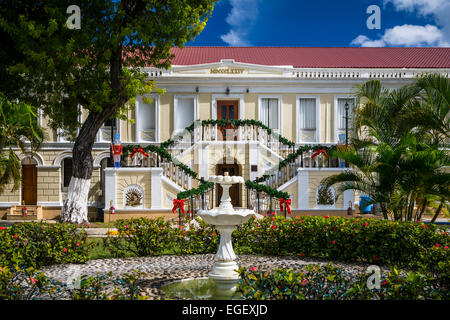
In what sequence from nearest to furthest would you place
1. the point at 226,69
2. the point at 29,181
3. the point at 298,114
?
1. the point at 29,181
2. the point at 226,69
3. the point at 298,114

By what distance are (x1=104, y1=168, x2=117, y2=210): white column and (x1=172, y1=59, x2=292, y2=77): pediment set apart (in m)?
8.03

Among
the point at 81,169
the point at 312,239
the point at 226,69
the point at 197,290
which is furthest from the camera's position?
the point at 226,69

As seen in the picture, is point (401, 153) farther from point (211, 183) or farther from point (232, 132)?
point (232, 132)

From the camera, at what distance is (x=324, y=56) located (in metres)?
33.0

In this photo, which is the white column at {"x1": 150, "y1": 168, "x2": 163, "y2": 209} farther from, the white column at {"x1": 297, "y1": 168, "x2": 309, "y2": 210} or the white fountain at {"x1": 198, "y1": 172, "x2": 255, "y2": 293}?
the white fountain at {"x1": 198, "y1": 172, "x2": 255, "y2": 293}

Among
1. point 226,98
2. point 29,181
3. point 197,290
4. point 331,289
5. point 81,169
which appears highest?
point 226,98

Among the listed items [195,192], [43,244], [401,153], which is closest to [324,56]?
[195,192]

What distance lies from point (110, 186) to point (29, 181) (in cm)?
785

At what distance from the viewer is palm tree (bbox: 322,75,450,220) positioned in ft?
38.9

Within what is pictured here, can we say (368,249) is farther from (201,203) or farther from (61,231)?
(201,203)

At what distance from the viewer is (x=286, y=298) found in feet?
18.7

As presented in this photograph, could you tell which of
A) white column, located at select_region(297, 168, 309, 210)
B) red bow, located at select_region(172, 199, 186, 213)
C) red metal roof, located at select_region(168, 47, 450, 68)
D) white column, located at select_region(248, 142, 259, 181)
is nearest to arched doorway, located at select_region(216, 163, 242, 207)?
white column, located at select_region(248, 142, 259, 181)

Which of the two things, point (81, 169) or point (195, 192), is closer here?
point (81, 169)

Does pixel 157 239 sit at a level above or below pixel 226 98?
below
